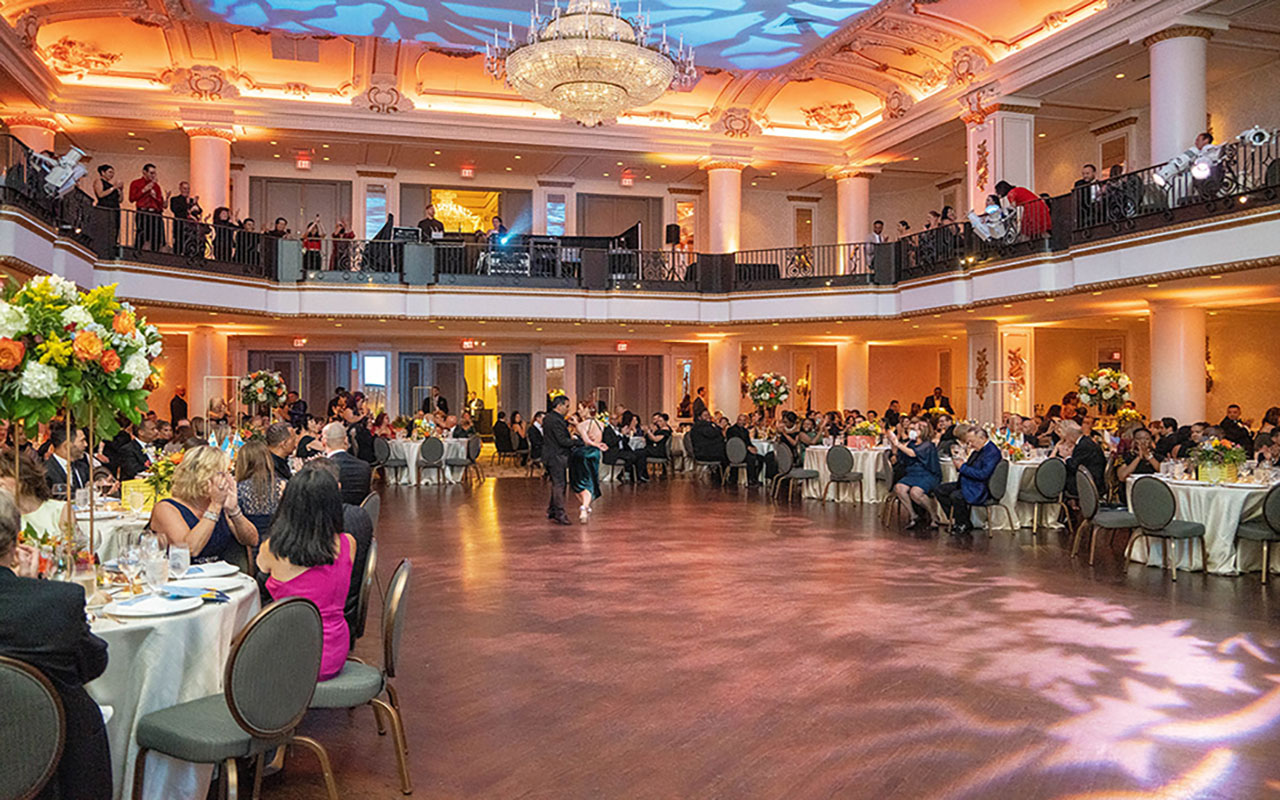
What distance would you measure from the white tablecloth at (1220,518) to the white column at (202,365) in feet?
50.7

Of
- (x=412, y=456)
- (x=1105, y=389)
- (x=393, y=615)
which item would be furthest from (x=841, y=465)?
(x=393, y=615)

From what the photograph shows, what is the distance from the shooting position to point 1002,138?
1580 centimetres

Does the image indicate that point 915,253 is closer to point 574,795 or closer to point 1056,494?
point 1056,494

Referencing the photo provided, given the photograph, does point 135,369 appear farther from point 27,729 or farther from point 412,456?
point 412,456

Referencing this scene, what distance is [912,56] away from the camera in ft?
55.6

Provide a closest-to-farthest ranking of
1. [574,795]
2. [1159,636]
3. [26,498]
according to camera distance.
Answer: [574,795]
[26,498]
[1159,636]

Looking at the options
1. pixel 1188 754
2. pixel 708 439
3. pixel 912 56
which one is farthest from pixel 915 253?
pixel 1188 754

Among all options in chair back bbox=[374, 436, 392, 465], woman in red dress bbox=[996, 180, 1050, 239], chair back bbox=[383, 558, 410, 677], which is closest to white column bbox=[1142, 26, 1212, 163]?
woman in red dress bbox=[996, 180, 1050, 239]

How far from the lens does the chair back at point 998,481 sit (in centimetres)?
980

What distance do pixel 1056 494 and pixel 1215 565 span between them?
7.04ft

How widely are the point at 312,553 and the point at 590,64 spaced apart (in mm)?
7318

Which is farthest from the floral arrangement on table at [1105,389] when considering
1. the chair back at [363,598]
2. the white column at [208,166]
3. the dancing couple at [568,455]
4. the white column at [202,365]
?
the white column at [202,365]

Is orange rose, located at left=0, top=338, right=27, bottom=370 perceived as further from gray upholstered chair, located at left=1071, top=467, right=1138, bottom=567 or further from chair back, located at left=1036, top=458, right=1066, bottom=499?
chair back, located at left=1036, top=458, right=1066, bottom=499

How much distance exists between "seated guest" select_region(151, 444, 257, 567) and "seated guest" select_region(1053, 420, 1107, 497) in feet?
26.3
